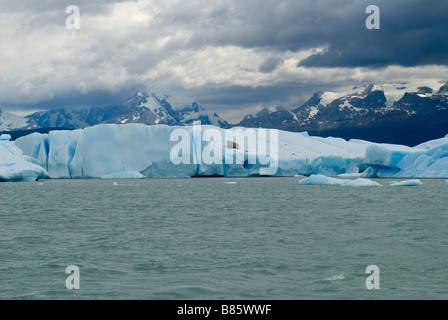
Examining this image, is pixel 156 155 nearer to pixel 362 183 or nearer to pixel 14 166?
pixel 14 166

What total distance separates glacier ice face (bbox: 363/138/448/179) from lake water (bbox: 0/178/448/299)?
28701 millimetres

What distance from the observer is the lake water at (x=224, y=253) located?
792 cm

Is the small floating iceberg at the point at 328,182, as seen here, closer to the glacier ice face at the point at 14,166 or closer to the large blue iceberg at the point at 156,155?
the large blue iceberg at the point at 156,155

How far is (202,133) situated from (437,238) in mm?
42568

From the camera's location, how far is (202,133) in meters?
54.8

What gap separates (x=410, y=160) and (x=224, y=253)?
4167 centimetres

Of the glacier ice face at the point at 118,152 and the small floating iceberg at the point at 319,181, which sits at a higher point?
the glacier ice face at the point at 118,152

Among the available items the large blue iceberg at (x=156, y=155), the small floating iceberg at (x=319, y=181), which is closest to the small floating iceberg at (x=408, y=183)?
the small floating iceberg at (x=319, y=181)

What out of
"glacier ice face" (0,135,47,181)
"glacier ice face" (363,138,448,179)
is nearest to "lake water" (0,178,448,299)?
"glacier ice face" (0,135,47,181)

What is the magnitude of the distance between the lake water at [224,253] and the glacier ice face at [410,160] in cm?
2870

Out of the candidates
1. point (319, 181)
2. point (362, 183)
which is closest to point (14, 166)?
point (319, 181)

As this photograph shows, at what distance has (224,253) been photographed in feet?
35.8

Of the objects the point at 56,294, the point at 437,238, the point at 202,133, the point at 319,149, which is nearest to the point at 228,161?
the point at 202,133
